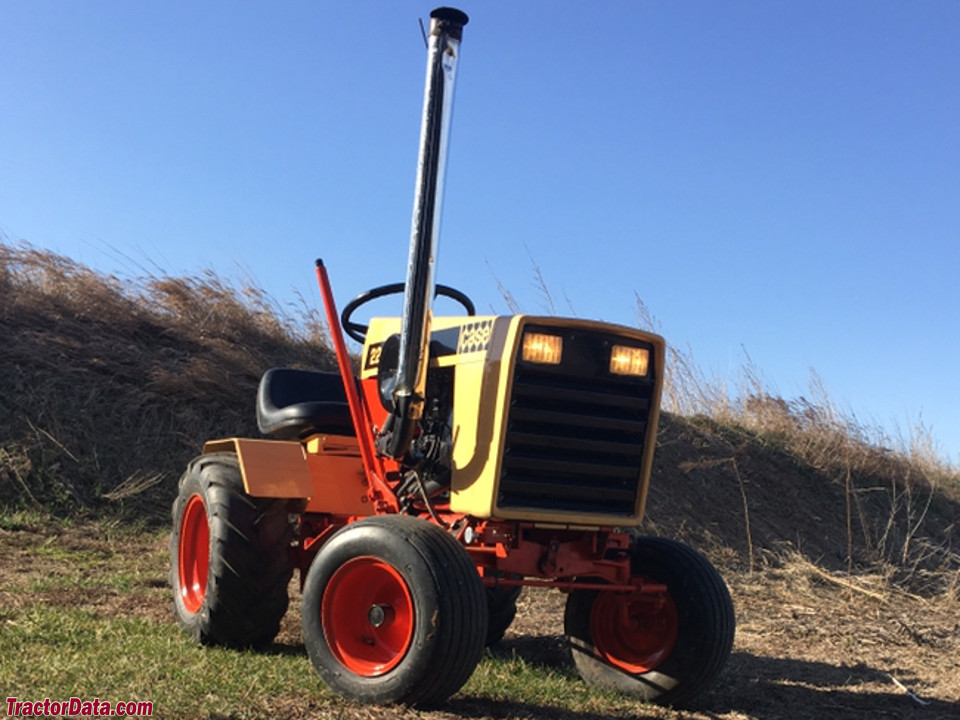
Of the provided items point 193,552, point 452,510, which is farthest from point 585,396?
point 193,552

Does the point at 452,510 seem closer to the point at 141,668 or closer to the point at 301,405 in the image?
the point at 141,668

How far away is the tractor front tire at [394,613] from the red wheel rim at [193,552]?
63.4 inches

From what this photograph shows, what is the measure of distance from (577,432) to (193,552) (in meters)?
2.49

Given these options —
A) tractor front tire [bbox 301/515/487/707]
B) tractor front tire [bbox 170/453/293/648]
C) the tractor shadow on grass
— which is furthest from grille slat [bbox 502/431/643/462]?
tractor front tire [bbox 170/453/293/648]

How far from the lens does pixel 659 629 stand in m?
4.95

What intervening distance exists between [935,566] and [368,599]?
31.9ft

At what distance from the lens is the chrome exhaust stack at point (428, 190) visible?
4477mm

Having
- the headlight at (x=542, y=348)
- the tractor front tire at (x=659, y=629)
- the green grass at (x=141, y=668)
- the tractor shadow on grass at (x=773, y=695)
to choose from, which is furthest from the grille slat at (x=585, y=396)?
the green grass at (x=141, y=668)

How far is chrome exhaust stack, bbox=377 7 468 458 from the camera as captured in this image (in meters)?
4.48

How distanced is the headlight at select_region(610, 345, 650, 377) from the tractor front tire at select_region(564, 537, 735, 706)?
91 cm

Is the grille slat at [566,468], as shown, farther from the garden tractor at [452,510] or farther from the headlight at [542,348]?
the headlight at [542,348]

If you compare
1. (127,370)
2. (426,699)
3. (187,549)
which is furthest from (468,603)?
(127,370)

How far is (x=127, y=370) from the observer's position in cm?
1128

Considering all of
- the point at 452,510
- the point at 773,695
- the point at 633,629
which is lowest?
the point at 773,695
